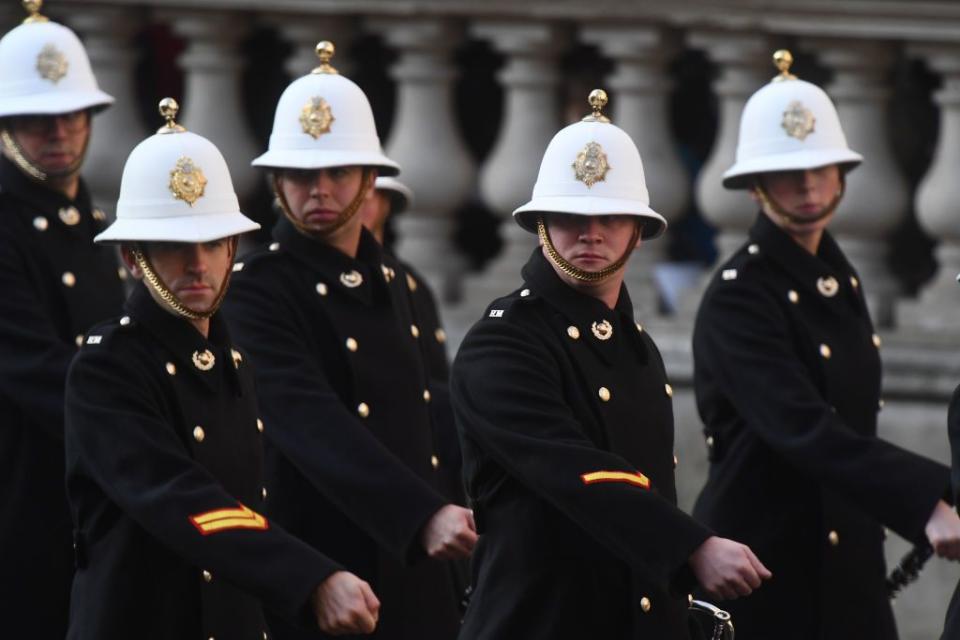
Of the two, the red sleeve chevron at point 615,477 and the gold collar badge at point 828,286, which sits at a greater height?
the gold collar badge at point 828,286

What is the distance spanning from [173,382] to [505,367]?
30.1 inches

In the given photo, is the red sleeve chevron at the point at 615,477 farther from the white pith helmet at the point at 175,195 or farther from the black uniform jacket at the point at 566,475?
the white pith helmet at the point at 175,195

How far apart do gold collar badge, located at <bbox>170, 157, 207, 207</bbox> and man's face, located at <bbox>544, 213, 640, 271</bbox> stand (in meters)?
0.84

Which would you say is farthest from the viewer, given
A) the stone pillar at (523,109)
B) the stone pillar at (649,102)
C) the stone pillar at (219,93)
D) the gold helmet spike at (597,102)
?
the stone pillar at (219,93)

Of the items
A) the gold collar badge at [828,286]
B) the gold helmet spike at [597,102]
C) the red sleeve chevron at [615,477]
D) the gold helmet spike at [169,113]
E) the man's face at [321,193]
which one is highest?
the gold helmet spike at [597,102]

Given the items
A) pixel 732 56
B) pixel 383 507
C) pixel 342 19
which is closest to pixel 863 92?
pixel 732 56

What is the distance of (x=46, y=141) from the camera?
27.9ft

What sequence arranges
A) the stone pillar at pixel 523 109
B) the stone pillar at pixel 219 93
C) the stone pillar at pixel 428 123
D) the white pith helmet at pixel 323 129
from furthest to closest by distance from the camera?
the stone pillar at pixel 219 93 → the stone pillar at pixel 428 123 → the stone pillar at pixel 523 109 → the white pith helmet at pixel 323 129

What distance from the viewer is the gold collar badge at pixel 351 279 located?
796cm

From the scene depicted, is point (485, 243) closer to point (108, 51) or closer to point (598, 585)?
point (108, 51)

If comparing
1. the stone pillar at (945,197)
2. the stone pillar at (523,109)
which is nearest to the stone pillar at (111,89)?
the stone pillar at (523,109)

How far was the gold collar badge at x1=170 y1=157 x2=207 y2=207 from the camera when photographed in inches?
269

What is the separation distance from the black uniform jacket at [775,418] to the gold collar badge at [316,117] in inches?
47.4

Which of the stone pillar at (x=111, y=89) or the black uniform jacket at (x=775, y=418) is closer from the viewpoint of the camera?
the black uniform jacket at (x=775, y=418)
